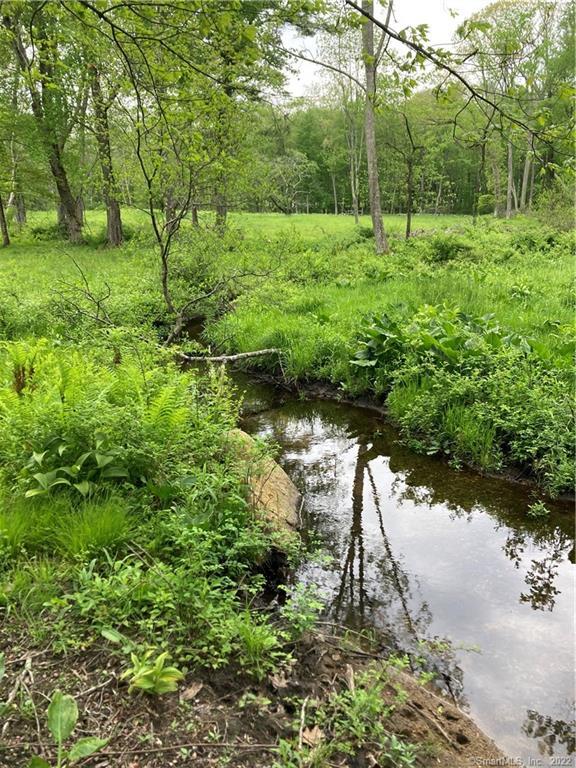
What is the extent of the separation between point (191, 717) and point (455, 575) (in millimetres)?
2657

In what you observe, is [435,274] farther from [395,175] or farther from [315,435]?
[395,175]

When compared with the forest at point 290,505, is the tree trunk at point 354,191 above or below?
above

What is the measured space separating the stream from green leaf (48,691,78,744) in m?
2.02

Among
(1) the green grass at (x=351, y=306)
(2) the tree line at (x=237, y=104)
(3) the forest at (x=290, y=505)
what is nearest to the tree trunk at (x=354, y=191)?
(2) the tree line at (x=237, y=104)

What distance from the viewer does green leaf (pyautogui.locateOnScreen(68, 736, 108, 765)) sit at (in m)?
1.93

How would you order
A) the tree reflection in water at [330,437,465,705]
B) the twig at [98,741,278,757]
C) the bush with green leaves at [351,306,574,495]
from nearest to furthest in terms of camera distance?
the twig at [98,741,278,757]
the tree reflection in water at [330,437,465,705]
the bush with green leaves at [351,306,574,495]

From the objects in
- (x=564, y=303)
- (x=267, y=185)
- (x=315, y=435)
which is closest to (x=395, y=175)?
(x=267, y=185)

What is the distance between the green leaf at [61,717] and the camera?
78.2 inches

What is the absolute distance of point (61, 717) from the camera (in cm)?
202

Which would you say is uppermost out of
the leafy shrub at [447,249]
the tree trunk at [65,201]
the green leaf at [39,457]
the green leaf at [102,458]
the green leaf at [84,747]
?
the tree trunk at [65,201]

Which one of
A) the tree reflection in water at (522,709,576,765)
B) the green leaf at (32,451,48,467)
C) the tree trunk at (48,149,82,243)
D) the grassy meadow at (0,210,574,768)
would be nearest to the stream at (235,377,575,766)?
the tree reflection in water at (522,709,576,765)

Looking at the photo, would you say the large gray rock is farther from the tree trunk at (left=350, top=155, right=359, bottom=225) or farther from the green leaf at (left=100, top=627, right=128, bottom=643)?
the tree trunk at (left=350, top=155, right=359, bottom=225)

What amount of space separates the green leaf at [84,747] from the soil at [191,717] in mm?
81

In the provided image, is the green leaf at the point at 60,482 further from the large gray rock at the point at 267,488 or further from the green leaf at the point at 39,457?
the large gray rock at the point at 267,488
